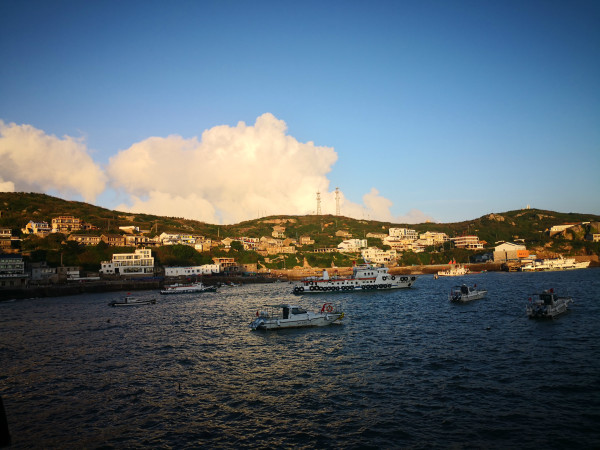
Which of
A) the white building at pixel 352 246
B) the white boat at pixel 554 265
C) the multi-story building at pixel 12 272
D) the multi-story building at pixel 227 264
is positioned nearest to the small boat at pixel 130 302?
the multi-story building at pixel 12 272

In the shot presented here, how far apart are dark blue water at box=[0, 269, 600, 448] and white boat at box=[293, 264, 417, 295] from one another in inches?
1609

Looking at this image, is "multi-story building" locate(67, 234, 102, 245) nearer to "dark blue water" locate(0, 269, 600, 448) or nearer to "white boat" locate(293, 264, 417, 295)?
"white boat" locate(293, 264, 417, 295)

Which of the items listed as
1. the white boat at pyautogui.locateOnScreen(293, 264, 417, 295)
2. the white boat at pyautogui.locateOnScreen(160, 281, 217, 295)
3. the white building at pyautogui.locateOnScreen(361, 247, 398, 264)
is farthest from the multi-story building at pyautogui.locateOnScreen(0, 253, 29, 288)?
the white building at pyautogui.locateOnScreen(361, 247, 398, 264)

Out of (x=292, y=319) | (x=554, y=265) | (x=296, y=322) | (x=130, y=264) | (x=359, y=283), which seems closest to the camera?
(x=292, y=319)

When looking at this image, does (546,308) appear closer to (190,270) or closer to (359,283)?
(359,283)

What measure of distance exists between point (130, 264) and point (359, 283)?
82.2 metres

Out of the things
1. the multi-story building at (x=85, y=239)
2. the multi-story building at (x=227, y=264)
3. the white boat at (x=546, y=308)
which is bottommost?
the white boat at (x=546, y=308)

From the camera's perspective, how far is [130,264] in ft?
415

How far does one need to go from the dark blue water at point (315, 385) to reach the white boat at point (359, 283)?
4086 cm

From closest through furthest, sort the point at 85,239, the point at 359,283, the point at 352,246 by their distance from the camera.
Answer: the point at 359,283 → the point at 85,239 → the point at 352,246

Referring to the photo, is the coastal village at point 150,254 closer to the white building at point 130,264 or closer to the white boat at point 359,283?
the white building at point 130,264

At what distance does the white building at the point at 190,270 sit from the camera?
429 ft

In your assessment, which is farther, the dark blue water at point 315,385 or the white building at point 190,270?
the white building at point 190,270

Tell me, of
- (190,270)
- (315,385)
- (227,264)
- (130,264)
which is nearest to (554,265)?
(227,264)
